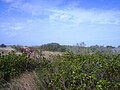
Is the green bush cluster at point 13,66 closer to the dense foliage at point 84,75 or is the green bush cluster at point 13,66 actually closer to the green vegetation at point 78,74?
the green vegetation at point 78,74

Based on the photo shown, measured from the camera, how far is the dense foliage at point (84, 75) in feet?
25.5

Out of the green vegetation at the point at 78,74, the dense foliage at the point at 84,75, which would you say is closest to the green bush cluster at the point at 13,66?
the green vegetation at the point at 78,74

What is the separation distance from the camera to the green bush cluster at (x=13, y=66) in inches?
435

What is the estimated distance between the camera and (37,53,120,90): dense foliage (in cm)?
778

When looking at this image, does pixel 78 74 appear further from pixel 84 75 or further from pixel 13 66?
pixel 13 66

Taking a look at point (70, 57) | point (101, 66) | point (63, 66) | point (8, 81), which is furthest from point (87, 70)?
point (8, 81)

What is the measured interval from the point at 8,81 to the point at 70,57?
2408 mm

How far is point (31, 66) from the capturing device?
1334 cm

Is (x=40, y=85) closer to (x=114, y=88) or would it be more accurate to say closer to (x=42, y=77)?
(x=42, y=77)

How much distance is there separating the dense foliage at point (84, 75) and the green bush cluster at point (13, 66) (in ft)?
4.82

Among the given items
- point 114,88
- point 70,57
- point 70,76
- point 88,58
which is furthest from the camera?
point 70,57

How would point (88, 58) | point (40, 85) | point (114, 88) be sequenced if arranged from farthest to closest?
point (88, 58), point (40, 85), point (114, 88)

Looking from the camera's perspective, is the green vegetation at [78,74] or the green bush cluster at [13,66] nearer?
the green vegetation at [78,74]

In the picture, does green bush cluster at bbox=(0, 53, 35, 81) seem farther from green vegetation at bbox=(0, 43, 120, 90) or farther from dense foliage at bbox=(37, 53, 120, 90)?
dense foliage at bbox=(37, 53, 120, 90)
